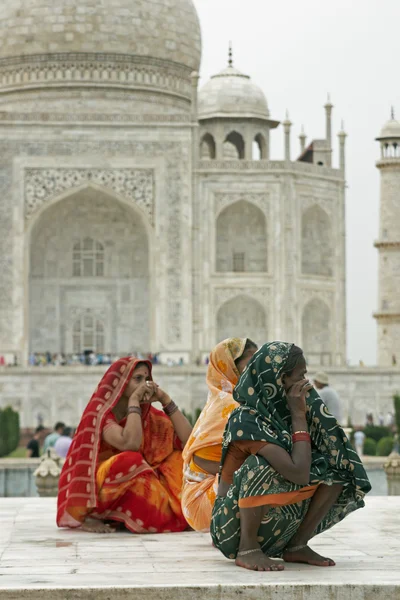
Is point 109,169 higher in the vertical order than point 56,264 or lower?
higher

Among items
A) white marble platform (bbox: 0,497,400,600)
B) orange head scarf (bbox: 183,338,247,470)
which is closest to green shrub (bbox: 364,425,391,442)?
white marble platform (bbox: 0,497,400,600)

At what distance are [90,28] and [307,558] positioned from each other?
21.7 meters

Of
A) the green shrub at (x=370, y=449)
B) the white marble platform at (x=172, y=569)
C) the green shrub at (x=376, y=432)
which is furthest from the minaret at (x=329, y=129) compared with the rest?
the white marble platform at (x=172, y=569)

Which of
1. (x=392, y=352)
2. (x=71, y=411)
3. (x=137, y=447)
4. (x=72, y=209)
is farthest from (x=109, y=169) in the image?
(x=137, y=447)

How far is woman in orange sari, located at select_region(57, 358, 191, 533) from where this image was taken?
569 centimetres

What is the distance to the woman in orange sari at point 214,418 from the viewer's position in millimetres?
5199

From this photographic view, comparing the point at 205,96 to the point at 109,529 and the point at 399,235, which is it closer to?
the point at 399,235

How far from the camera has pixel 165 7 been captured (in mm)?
25969

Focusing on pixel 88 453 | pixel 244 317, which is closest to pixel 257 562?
pixel 88 453

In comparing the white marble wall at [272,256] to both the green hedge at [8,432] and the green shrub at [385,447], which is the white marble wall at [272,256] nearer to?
the green hedge at [8,432]

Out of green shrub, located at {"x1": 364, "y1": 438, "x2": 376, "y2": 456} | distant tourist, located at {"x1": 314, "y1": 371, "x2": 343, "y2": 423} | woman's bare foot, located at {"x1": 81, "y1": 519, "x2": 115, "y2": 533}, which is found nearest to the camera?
woman's bare foot, located at {"x1": 81, "y1": 519, "x2": 115, "y2": 533}

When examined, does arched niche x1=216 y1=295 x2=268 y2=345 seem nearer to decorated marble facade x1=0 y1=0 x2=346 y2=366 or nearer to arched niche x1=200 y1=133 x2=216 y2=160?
decorated marble facade x1=0 y1=0 x2=346 y2=366

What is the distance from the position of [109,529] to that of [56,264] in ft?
63.1

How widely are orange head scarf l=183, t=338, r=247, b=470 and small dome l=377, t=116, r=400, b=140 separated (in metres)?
20.9
